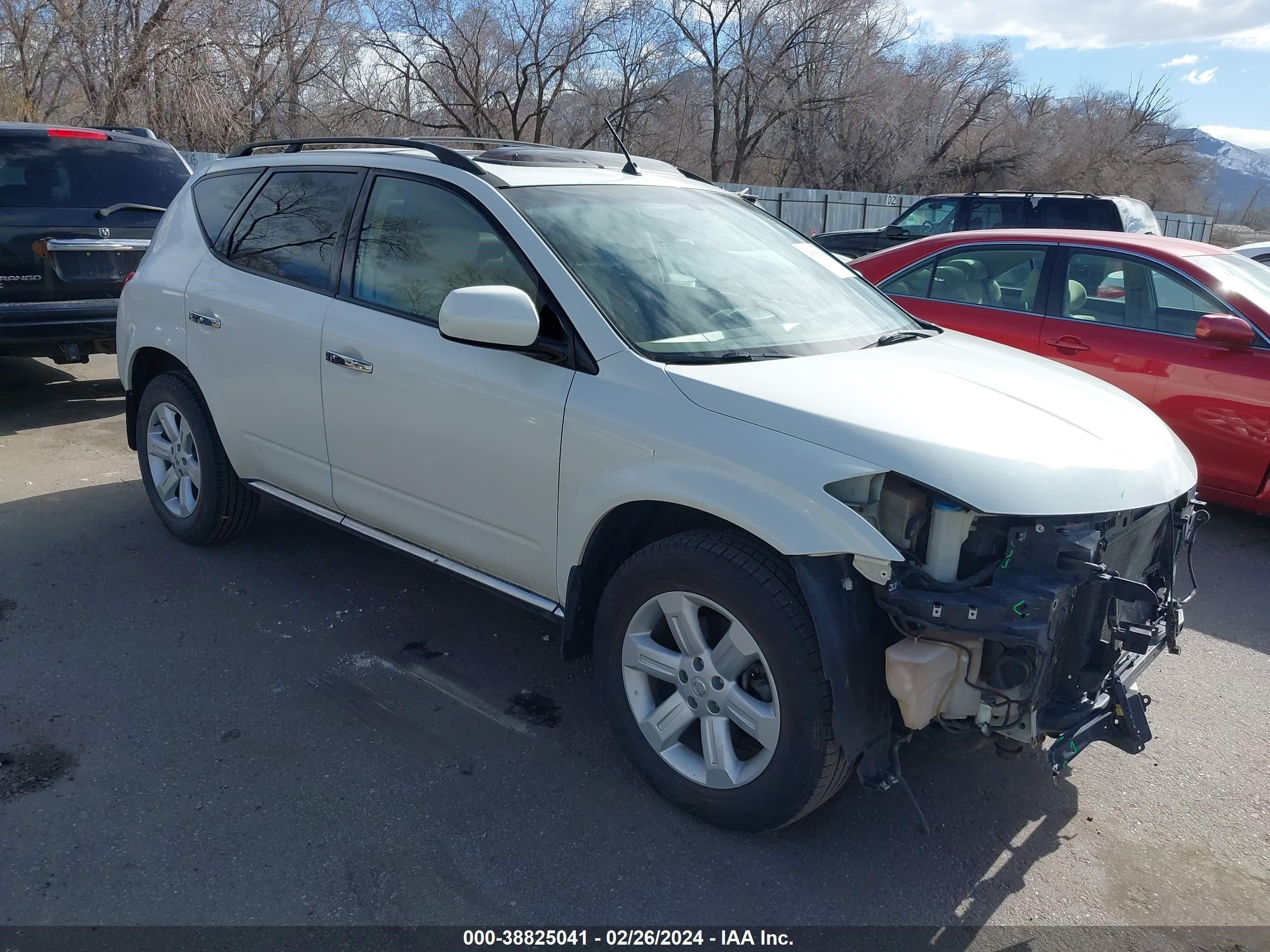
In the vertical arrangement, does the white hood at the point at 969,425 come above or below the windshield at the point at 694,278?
below

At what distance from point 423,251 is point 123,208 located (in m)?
4.81

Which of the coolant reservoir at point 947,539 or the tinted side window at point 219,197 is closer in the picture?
the coolant reservoir at point 947,539

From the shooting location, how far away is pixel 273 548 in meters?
5.02

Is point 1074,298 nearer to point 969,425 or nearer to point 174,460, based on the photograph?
point 969,425

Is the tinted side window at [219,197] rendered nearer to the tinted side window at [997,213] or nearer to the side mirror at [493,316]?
the side mirror at [493,316]

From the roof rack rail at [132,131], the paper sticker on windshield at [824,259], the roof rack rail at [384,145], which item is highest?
the roof rack rail at [132,131]

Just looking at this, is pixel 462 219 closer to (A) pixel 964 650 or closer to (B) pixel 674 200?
(B) pixel 674 200

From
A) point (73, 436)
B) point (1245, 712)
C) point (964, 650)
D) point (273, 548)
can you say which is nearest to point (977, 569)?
point (964, 650)

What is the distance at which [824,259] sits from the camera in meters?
4.22

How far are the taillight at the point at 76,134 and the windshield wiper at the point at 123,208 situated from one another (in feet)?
1.68

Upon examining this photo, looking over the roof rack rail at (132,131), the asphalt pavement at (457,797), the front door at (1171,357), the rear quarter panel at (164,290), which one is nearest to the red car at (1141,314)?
the front door at (1171,357)

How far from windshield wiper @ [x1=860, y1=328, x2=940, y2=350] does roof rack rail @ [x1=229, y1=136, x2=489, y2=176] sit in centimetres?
154

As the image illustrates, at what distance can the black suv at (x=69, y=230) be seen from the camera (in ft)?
22.6

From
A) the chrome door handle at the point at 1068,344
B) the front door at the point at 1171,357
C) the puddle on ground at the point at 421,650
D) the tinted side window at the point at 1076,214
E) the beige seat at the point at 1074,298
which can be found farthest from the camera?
the tinted side window at the point at 1076,214
